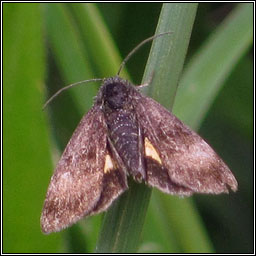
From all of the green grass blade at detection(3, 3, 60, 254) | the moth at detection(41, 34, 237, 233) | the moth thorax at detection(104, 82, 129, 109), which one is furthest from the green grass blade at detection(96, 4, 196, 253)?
the green grass blade at detection(3, 3, 60, 254)

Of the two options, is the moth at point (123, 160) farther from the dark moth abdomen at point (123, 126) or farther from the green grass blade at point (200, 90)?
the green grass blade at point (200, 90)

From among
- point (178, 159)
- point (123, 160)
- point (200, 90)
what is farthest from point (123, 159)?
point (200, 90)

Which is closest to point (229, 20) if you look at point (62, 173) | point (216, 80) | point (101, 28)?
point (216, 80)

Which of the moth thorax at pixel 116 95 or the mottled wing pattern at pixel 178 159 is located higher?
the moth thorax at pixel 116 95

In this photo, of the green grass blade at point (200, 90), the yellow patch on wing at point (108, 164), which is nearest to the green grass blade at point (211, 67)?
the green grass blade at point (200, 90)

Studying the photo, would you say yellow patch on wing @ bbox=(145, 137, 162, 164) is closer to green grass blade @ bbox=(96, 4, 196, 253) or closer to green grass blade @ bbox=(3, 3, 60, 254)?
green grass blade @ bbox=(96, 4, 196, 253)

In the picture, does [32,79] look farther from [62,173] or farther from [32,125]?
[62,173]
